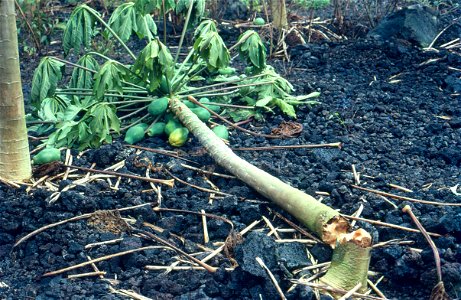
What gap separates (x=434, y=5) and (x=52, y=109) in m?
3.86

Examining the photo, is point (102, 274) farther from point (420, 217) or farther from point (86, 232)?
point (420, 217)

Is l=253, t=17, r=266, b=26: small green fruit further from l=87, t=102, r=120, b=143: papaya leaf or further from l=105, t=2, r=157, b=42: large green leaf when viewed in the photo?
l=87, t=102, r=120, b=143: papaya leaf

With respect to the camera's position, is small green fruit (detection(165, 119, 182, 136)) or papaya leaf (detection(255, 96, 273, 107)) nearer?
small green fruit (detection(165, 119, 182, 136))

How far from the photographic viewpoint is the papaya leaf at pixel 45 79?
11.2 ft

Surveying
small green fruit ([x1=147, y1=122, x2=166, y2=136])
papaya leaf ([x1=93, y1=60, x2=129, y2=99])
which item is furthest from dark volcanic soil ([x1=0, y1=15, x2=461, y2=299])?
papaya leaf ([x1=93, y1=60, x2=129, y2=99])

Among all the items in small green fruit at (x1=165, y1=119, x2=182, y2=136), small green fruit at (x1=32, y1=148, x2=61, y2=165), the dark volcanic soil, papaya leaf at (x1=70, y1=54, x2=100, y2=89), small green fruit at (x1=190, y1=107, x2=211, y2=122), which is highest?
papaya leaf at (x1=70, y1=54, x2=100, y2=89)

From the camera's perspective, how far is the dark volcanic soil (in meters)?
2.49

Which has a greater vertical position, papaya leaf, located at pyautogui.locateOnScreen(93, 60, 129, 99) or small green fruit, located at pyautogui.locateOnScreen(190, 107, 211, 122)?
papaya leaf, located at pyautogui.locateOnScreen(93, 60, 129, 99)

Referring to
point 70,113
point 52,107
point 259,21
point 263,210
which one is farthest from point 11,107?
point 259,21

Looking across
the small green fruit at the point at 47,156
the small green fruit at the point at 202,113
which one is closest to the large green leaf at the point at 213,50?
the small green fruit at the point at 202,113

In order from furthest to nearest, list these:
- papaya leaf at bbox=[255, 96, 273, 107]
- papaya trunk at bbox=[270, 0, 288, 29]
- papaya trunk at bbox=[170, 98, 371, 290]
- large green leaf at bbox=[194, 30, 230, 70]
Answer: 1. papaya trunk at bbox=[270, 0, 288, 29]
2. papaya leaf at bbox=[255, 96, 273, 107]
3. large green leaf at bbox=[194, 30, 230, 70]
4. papaya trunk at bbox=[170, 98, 371, 290]

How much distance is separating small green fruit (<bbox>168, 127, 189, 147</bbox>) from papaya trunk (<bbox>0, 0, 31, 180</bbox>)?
75cm

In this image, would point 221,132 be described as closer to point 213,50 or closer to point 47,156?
point 213,50

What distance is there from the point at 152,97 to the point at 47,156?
2.67ft
